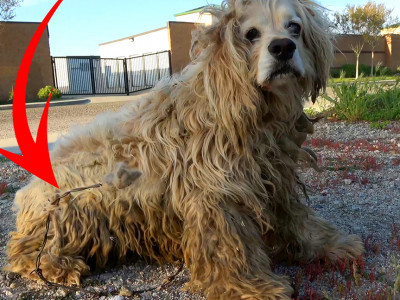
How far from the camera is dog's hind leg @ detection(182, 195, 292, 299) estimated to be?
103 inches

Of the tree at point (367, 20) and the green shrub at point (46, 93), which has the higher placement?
the tree at point (367, 20)

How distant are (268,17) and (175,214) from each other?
1328mm

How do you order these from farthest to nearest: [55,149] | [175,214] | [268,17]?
[55,149] → [175,214] → [268,17]

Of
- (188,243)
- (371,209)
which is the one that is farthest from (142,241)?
(371,209)

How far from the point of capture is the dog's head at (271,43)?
8.16 feet

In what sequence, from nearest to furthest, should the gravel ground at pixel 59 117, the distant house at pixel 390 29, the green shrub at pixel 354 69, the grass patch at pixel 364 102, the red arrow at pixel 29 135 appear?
1. the red arrow at pixel 29 135
2. the grass patch at pixel 364 102
3. the gravel ground at pixel 59 117
4. the green shrub at pixel 354 69
5. the distant house at pixel 390 29

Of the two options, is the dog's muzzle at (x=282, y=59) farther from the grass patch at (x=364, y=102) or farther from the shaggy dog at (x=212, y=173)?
the grass patch at (x=364, y=102)

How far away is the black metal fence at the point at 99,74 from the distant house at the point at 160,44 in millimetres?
318

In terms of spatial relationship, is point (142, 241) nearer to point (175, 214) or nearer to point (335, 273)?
point (175, 214)

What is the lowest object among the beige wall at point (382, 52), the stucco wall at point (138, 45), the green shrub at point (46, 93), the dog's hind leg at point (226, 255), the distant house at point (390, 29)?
the dog's hind leg at point (226, 255)

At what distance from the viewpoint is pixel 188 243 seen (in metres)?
2.74

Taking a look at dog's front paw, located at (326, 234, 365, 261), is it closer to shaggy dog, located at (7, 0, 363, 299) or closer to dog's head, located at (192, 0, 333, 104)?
shaggy dog, located at (7, 0, 363, 299)

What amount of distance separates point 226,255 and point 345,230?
1.64 m

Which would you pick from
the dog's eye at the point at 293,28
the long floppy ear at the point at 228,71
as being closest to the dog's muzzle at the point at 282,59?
the long floppy ear at the point at 228,71
